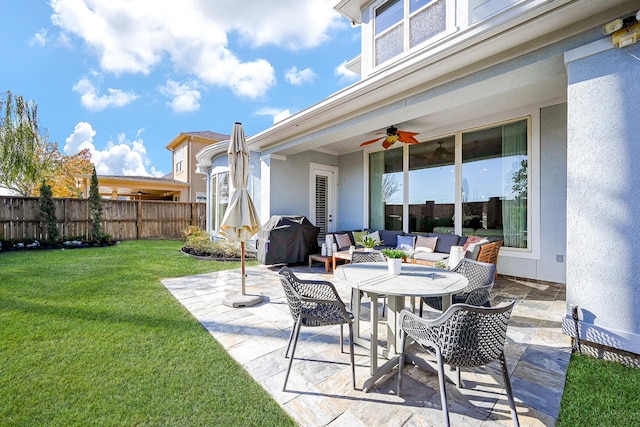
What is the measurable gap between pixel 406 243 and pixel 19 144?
15.1 m

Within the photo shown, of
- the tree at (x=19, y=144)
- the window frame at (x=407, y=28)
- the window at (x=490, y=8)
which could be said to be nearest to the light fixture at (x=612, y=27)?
the window at (x=490, y=8)

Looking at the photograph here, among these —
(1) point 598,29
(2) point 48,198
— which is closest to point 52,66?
(2) point 48,198

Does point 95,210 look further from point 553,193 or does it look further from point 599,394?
point 553,193

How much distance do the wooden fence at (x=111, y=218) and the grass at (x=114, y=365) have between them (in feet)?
21.6

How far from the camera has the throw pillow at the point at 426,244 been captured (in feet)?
19.0

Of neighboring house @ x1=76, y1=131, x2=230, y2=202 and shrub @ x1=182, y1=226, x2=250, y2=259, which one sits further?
neighboring house @ x1=76, y1=131, x2=230, y2=202

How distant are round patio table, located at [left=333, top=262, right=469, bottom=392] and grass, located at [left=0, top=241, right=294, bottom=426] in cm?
88

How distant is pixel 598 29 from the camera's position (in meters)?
2.52

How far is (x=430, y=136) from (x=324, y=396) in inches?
241

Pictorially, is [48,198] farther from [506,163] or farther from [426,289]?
[506,163]

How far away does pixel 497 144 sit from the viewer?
548cm

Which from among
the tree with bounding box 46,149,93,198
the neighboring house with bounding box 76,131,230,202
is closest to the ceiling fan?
the neighboring house with bounding box 76,131,230,202

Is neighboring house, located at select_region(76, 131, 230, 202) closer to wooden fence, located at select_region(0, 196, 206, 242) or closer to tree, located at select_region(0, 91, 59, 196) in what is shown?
tree, located at select_region(0, 91, 59, 196)

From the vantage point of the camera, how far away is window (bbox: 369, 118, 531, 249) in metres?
5.23
